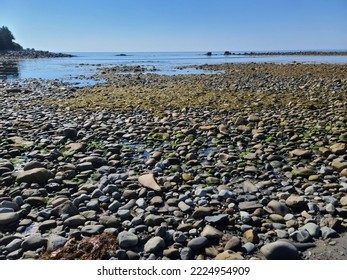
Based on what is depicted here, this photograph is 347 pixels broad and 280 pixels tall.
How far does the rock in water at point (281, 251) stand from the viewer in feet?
11.3

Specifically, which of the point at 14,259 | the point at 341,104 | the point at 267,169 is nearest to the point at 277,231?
the point at 267,169

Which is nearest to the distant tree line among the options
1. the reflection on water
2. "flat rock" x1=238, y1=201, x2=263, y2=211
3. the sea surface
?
the sea surface

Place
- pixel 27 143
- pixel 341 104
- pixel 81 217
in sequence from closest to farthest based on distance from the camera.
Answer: pixel 81 217, pixel 27 143, pixel 341 104

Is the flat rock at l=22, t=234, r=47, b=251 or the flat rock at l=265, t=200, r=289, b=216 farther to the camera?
the flat rock at l=265, t=200, r=289, b=216

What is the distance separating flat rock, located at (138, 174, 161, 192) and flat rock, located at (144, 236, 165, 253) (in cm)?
148

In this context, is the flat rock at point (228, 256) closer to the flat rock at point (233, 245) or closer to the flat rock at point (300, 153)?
the flat rock at point (233, 245)

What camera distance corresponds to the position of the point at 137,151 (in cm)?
756

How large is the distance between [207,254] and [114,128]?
6.59 metres

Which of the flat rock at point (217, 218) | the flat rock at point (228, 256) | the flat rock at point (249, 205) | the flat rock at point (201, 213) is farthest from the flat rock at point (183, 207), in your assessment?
the flat rock at point (228, 256)

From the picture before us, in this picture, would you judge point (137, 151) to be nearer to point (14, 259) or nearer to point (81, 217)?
point (81, 217)

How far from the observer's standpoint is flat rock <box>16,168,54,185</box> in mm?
5613

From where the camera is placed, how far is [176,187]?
543 cm

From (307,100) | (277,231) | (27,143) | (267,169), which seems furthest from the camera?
(307,100)

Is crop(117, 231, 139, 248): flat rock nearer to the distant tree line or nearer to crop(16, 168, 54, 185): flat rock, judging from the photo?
crop(16, 168, 54, 185): flat rock
